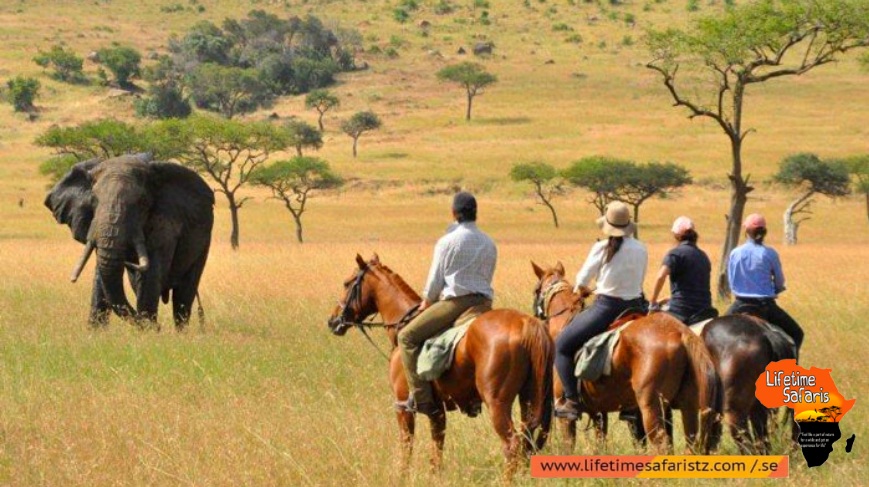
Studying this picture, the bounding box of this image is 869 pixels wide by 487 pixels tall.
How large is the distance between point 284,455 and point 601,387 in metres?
2.37

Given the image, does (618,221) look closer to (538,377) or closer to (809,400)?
(538,377)

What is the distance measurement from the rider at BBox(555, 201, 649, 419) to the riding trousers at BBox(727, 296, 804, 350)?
167 cm

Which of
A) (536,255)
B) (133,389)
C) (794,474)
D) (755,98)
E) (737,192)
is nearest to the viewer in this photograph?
(794,474)

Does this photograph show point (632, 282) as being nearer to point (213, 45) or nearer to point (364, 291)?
point (364, 291)

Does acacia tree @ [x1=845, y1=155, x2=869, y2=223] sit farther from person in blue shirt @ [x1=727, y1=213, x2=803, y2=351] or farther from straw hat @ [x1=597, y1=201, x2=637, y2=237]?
straw hat @ [x1=597, y1=201, x2=637, y2=237]

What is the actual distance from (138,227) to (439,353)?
30.9ft

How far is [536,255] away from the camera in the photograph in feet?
118

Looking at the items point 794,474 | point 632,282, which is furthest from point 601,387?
point 794,474

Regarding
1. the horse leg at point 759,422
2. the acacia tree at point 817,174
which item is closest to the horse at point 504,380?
the horse leg at point 759,422

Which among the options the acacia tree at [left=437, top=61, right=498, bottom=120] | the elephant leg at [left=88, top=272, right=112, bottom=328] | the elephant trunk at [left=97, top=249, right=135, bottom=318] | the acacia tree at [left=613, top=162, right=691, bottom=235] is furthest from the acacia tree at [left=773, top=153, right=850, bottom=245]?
the elephant trunk at [left=97, top=249, right=135, bottom=318]

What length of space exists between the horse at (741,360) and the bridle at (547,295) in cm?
115

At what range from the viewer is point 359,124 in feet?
279

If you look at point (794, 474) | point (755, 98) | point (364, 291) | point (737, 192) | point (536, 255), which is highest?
point (364, 291)

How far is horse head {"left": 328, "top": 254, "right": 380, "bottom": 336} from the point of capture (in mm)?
10367
